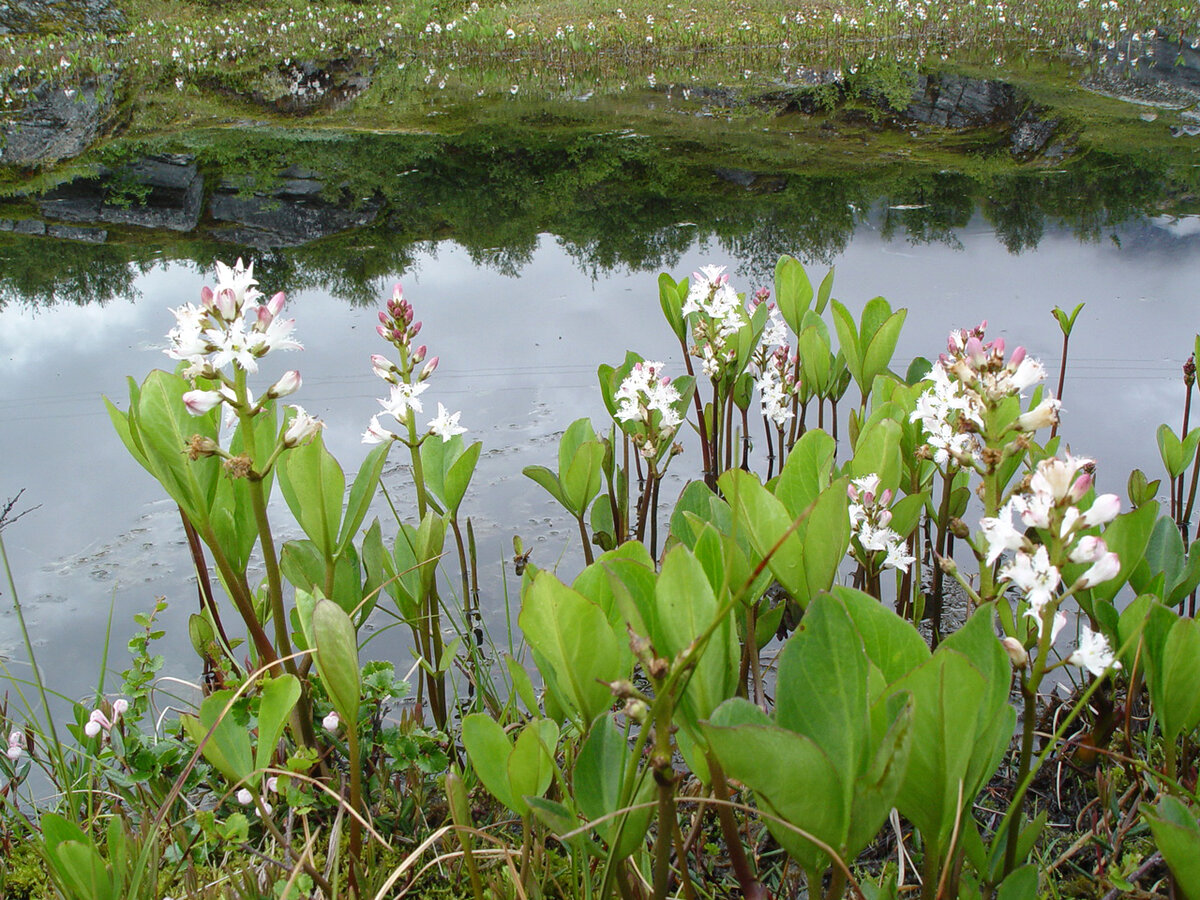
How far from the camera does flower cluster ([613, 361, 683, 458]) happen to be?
1904 mm

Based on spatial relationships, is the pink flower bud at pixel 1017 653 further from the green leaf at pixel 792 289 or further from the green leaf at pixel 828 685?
the green leaf at pixel 792 289

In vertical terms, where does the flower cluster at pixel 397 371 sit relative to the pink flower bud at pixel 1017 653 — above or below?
above

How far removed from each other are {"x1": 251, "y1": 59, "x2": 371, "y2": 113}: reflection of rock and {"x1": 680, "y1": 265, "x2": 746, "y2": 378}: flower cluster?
23.7ft

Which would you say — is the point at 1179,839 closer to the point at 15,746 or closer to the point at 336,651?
the point at 336,651

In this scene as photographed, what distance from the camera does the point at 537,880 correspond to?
3.81ft

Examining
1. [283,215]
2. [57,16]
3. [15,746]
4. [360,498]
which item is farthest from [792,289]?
[57,16]

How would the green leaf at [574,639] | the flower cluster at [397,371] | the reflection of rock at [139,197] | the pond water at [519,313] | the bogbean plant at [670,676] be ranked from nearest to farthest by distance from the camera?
the bogbean plant at [670,676], the green leaf at [574,639], the flower cluster at [397,371], the pond water at [519,313], the reflection of rock at [139,197]

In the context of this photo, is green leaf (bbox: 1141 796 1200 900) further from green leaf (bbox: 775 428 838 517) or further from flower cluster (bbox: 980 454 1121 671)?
green leaf (bbox: 775 428 838 517)

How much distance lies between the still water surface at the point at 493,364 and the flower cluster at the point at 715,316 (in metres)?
0.40

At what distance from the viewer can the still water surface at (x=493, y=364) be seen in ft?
6.64

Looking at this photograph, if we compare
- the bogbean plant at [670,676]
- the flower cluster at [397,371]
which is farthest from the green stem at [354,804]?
the flower cluster at [397,371]

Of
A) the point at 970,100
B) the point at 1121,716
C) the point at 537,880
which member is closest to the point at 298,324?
the point at 537,880

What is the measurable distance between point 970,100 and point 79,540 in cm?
639

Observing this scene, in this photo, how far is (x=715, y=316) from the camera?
213 cm
